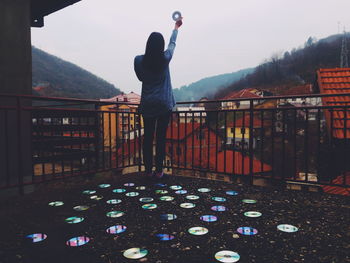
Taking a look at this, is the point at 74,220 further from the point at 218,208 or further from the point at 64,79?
the point at 64,79

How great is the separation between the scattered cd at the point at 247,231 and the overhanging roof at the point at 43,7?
184 inches

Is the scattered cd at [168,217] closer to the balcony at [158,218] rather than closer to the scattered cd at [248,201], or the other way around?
the balcony at [158,218]

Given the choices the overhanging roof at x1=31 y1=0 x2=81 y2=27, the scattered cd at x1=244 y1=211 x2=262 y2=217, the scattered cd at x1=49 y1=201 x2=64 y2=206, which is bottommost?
the scattered cd at x1=49 y1=201 x2=64 y2=206

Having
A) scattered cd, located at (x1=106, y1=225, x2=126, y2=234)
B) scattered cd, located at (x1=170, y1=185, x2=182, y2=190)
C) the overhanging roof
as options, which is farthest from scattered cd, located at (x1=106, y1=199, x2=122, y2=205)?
the overhanging roof

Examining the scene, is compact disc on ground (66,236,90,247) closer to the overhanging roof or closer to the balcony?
the balcony

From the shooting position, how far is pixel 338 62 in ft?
199

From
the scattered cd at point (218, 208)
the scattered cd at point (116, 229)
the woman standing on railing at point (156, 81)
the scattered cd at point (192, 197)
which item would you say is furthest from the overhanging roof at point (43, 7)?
the scattered cd at point (218, 208)

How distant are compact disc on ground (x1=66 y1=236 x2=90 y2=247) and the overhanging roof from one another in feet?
14.0

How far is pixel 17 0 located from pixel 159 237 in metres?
3.71

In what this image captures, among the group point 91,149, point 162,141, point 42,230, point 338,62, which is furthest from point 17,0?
point 338,62

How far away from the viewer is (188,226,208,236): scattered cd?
71.3 inches

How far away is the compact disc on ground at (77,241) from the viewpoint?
166 centimetres

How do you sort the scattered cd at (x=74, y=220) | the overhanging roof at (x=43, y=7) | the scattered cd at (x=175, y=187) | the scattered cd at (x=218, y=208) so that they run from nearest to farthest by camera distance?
the scattered cd at (x=74, y=220), the scattered cd at (x=218, y=208), the scattered cd at (x=175, y=187), the overhanging roof at (x=43, y=7)

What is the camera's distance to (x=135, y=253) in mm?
1533
